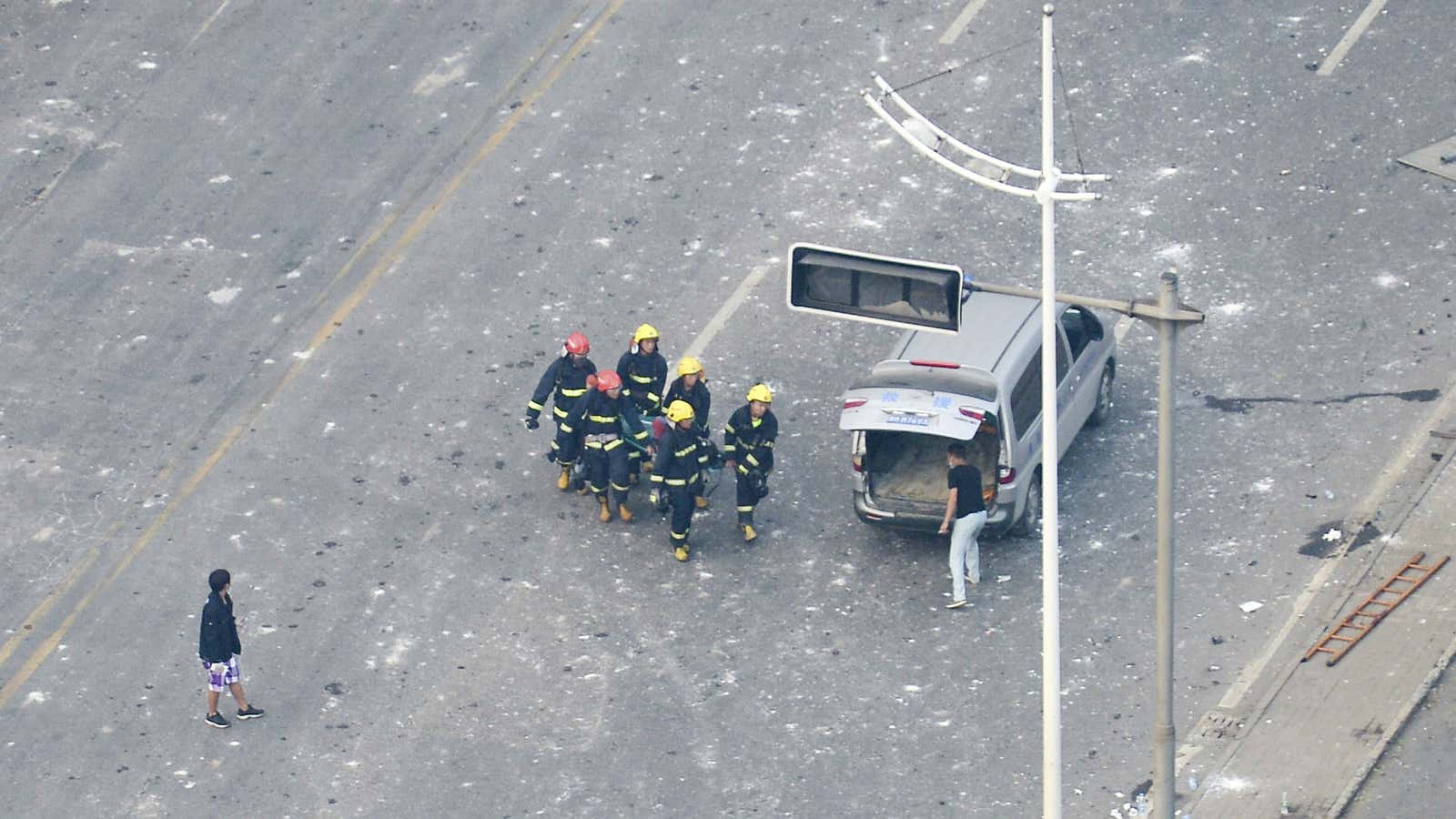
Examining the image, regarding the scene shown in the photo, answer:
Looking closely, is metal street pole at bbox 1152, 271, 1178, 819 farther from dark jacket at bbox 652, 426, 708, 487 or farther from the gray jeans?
dark jacket at bbox 652, 426, 708, 487

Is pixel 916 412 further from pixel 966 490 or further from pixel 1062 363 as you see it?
pixel 1062 363

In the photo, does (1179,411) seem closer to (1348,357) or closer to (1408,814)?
(1348,357)

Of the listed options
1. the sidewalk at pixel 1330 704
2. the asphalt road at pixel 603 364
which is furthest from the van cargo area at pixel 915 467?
the sidewalk at pixel 1330 704

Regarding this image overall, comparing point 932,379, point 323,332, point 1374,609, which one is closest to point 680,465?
point 932,379

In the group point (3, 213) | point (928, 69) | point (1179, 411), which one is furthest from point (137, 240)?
point (1179, 411)

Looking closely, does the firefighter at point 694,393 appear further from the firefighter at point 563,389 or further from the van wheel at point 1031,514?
the van wheel at point 1031,514

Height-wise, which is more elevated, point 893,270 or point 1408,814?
point 893,270
